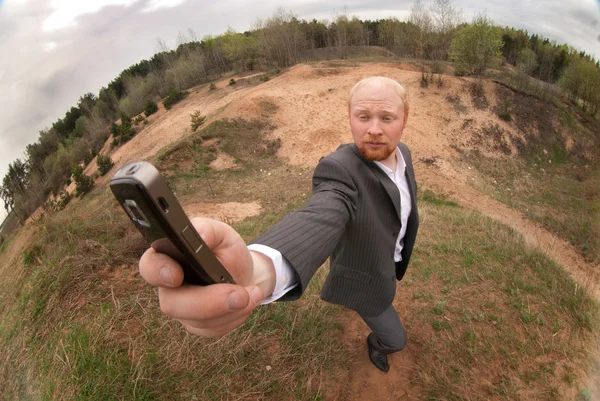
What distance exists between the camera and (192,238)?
0.75 meters

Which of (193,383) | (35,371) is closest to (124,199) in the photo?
(193,383)

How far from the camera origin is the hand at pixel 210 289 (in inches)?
31.9

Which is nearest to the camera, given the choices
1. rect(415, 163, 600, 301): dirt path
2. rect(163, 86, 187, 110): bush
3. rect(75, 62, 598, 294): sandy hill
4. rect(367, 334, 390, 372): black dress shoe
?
rect(367, 334, 390, 372): black dress shoe

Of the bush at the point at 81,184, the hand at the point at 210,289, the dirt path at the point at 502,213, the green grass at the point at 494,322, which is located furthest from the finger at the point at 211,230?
the bush at the point at 81,184

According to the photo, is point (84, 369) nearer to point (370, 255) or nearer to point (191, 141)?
point (370, 255)

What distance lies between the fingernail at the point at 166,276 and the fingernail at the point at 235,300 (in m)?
0.16

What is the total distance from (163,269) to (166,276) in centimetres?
2

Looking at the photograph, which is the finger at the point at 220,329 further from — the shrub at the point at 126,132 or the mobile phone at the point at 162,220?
the shrub at the point at 126,132

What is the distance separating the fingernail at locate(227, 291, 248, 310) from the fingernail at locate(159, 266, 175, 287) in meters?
0.16

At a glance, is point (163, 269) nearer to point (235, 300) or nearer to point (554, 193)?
point (235, 300)

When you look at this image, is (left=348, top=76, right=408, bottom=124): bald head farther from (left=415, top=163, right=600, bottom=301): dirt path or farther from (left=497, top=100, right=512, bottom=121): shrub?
(left=497, top=100, right=512, bottom=121): shrub

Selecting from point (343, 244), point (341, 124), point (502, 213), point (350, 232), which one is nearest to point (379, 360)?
point (343, 244)

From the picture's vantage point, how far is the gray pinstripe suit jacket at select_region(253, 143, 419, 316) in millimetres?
1285

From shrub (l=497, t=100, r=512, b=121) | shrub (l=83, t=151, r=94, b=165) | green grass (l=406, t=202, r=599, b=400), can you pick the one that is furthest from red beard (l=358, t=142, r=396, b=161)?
shrub (l=83, t=151, r=94, b=165)
